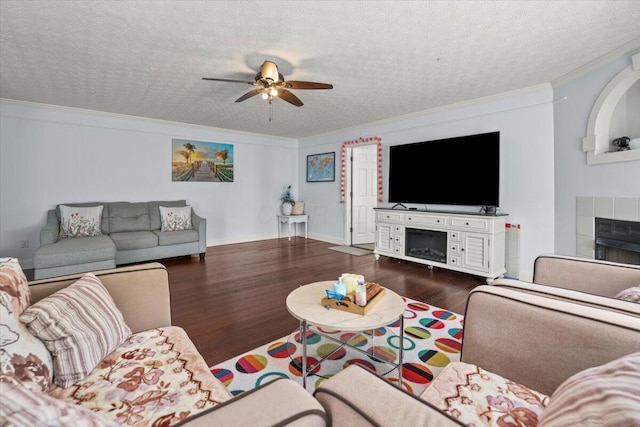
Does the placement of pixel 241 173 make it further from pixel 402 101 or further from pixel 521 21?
pixel 521 21

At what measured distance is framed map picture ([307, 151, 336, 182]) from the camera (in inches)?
246

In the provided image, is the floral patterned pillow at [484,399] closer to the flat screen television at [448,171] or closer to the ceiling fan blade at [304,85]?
the ceiling fan blade at [304,85]

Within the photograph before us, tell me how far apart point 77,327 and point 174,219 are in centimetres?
406

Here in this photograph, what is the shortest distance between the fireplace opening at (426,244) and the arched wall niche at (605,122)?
1.74m

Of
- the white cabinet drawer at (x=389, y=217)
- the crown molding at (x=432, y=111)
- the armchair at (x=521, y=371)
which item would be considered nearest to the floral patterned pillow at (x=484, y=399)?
the armchair at (x=521, y=371)

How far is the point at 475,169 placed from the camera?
3812 mm

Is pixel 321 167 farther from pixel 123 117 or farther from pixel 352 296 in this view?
pixel 352 296

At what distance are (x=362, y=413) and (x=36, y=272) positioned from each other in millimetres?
4249

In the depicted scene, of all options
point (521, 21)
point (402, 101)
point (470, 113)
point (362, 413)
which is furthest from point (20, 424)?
point (470, 113)

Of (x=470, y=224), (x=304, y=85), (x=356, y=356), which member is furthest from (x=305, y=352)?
(x=470, y=224)

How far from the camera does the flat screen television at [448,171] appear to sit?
3.67 meters

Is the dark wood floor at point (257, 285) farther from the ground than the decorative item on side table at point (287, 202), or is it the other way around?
the decorative item on side table at point (287, 202)

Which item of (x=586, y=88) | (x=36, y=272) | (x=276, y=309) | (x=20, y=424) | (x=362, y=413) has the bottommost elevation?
(x=276, y=309)

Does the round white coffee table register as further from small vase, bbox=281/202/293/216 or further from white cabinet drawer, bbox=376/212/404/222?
small vase, bbox=281/202/293/216
